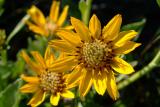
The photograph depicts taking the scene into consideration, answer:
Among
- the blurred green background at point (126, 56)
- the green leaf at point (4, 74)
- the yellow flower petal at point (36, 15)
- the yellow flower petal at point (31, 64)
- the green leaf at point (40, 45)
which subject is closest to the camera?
the yellow flower petal at point (31, 64)

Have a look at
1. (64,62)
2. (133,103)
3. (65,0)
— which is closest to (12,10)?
(65,0)

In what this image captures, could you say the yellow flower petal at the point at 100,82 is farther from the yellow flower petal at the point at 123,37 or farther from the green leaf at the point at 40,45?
the green leaf at the point at 40,45

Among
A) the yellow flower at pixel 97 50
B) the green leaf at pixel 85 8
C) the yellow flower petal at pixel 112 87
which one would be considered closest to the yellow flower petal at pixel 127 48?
the yellow flower at pixel 97 50

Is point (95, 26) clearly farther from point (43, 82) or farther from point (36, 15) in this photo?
point (36, 15)

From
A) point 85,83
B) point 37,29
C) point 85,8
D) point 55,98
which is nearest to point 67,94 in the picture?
point 55,98

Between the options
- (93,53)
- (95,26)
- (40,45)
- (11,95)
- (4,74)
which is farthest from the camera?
(40,45)

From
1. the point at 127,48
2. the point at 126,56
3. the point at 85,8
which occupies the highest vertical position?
the point at 85,8
